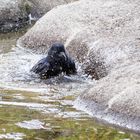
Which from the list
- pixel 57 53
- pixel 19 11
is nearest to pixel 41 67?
pixel 57 53

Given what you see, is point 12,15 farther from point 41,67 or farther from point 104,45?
point 41,67

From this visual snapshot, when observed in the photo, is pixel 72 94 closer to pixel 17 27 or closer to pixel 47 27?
pixel 47 27

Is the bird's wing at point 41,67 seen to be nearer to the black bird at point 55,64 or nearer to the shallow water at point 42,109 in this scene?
the black bird at point 55,64

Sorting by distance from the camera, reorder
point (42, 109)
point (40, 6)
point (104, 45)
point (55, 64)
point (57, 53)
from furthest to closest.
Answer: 1. point (40, 6)
2. point (104, 45)
3. point (57, 53)
4. point (55, 64)
5. point (42, 109)

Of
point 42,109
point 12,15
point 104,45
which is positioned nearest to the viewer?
point 42,109

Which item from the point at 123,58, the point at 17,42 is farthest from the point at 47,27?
the point at 123,58

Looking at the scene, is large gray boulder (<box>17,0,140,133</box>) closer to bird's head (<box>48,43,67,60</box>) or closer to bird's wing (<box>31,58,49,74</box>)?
bird's head (<box>48,43,67,60</box>)

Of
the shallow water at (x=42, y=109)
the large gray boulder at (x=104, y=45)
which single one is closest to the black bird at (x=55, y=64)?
the shallow water at (x=42, y=109)
